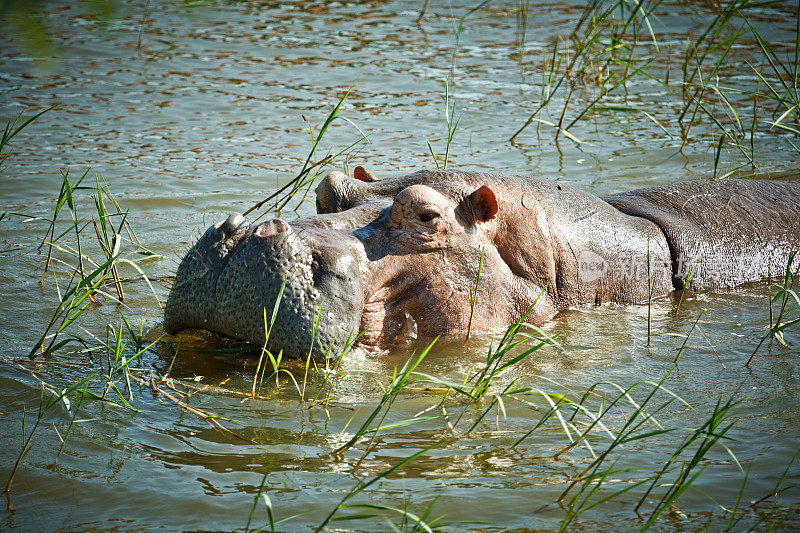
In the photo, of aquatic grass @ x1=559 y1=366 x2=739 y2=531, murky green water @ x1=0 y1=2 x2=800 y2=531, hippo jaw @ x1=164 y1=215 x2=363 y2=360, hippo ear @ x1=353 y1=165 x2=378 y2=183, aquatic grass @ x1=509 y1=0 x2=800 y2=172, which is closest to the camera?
aquatic grass @ x1=559 y1=366 x2=739 y2=531

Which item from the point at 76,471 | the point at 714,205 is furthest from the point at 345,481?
the point at 714,205

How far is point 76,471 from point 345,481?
2.74 feet

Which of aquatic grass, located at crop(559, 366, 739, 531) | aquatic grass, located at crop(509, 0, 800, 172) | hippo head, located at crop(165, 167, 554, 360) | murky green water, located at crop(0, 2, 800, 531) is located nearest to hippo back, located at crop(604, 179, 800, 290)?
murky green water, located at crop(0, 2, 800, 531)

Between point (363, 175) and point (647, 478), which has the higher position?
point (363, 175)

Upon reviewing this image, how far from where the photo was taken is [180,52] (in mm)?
10109

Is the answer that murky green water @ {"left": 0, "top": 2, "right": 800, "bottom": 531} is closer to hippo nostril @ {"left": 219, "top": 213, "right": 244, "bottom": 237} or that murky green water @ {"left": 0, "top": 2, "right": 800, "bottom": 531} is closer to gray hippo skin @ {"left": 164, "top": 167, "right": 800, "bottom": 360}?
gray hippo skin @ {"left": 164, "top": 167, "right": 800, "bottom": 360}

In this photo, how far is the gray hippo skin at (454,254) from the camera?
3344mm

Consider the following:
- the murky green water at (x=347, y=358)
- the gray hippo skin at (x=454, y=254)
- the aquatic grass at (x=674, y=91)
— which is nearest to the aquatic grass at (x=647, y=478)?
the murky green water at (x=347, y=358)

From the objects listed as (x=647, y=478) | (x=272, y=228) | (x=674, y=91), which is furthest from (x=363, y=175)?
(x=674, y=91)

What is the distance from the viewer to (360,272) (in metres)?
3.52

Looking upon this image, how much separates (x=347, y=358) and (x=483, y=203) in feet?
3.09

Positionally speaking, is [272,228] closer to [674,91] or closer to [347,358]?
[347,358]

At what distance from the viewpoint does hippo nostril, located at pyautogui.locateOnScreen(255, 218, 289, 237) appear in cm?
334

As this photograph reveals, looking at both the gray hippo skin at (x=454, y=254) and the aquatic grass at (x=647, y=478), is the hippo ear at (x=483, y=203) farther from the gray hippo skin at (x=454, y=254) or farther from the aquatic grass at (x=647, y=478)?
the aquatic grass at (x=647, y=478)
